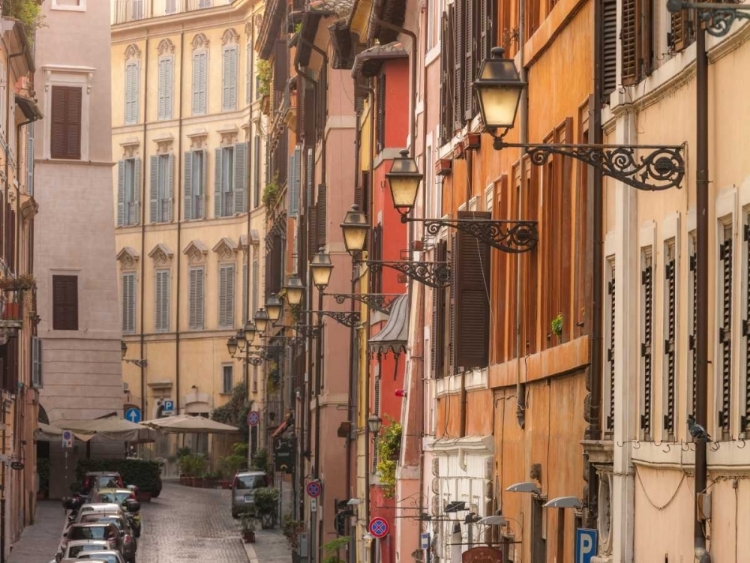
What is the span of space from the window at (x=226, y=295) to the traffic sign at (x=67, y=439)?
22271 millimetres

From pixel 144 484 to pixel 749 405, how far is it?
52591 millimetres

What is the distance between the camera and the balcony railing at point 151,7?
82.8 meters

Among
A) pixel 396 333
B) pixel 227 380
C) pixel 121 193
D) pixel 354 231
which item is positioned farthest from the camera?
pixel 121 193

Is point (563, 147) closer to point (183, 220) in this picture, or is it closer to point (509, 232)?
point (509, 232)

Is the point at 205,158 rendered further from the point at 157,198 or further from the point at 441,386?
the point at 441,386

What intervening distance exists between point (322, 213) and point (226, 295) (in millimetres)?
33516

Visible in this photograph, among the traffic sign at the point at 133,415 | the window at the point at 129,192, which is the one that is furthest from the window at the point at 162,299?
the traffic sign at the point at 133,415

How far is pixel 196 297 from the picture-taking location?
82812mm

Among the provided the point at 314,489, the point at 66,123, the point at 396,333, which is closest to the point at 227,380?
the point at 66,123

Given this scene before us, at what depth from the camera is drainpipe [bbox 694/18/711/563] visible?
1227 cm

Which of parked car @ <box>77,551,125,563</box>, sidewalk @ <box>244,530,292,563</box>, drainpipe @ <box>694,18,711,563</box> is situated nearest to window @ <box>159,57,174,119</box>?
sidewalk @ <box>244,530,292,563</box>

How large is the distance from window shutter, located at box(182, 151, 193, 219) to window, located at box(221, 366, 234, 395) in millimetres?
6827

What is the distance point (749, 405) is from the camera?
11.6 m

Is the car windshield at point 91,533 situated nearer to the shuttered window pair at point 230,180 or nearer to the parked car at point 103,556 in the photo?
the parked car at point 103,556
